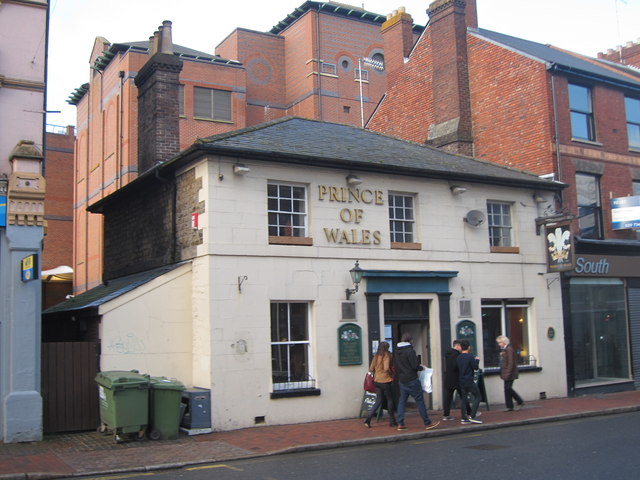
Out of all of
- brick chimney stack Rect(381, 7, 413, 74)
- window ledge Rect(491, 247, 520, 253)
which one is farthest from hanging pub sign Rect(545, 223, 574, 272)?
brick chimney stack Rect(381, 7, 413, 74)

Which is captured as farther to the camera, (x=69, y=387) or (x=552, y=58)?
(x=552, y=58)

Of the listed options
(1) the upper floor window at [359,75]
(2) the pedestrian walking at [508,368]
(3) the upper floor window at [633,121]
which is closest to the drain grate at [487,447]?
(2) the pedestrian walking at [508,368]

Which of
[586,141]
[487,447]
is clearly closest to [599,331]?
[586,141]

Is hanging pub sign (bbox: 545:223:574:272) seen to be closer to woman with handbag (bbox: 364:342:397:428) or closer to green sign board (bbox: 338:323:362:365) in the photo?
green sign board (bbox: 338:323:362:365)

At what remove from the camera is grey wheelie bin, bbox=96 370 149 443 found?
1186cm

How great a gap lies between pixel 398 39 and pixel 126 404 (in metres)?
18.9

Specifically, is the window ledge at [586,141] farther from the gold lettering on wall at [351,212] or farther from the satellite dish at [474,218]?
the gold lettering on wall at [351,212]

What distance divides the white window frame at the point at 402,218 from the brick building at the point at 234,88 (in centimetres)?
1946

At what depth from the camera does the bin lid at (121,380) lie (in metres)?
11.9

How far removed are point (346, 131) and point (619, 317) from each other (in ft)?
31.6

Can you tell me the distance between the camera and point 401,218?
16.6 metres

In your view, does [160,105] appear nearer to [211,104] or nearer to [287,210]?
[287,210]

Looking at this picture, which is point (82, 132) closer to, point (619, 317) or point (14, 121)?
point (14, 121)

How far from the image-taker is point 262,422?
45.6 ft
